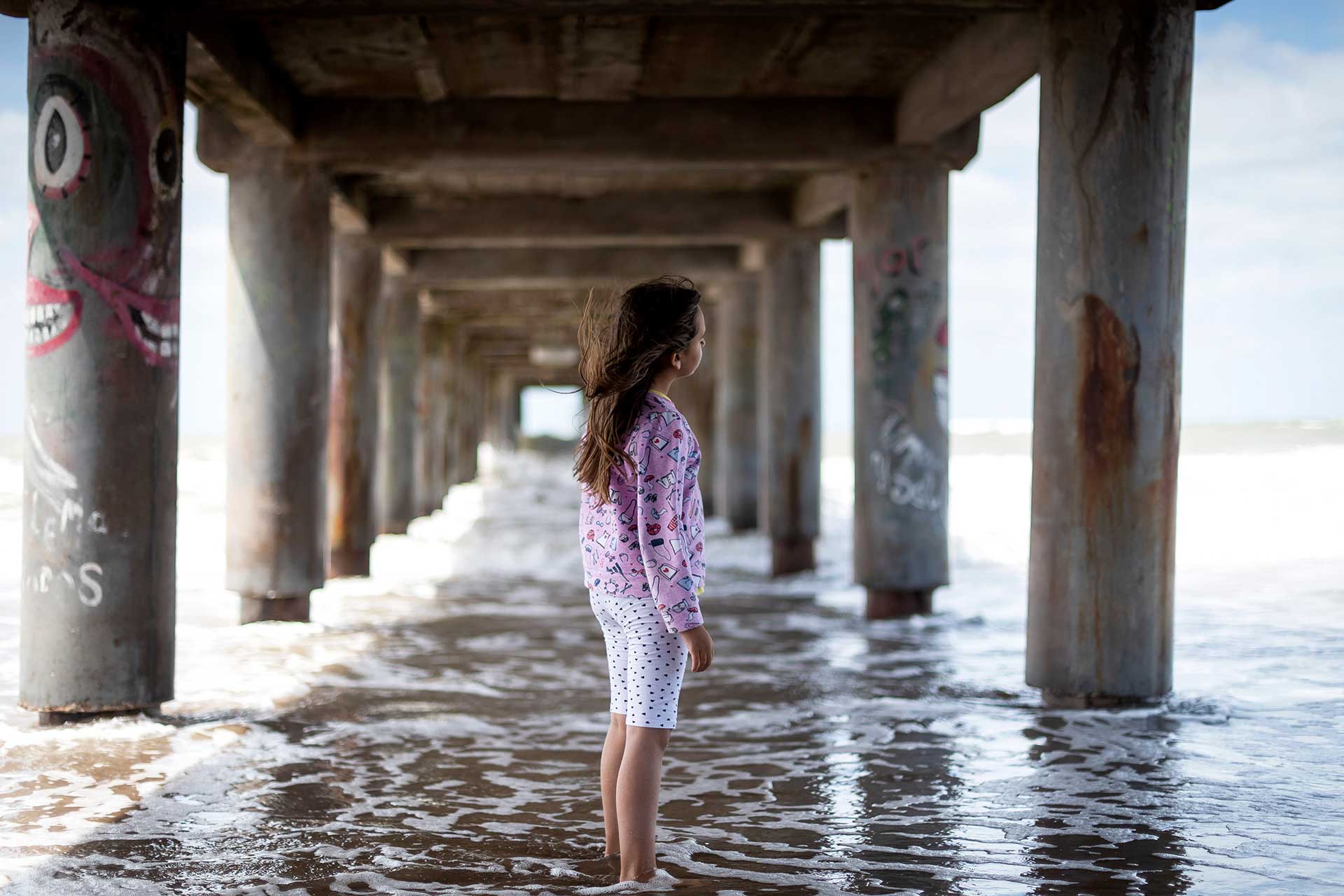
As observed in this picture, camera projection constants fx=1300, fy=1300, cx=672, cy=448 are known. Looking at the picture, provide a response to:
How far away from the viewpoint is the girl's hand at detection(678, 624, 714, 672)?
134 inches

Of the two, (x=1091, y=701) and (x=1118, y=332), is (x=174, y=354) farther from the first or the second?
(x=1091, y=701)

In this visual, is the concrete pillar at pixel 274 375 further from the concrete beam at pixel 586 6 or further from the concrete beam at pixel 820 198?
→ the concrete beam at pixel 820 198

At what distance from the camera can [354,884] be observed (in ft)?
12.5

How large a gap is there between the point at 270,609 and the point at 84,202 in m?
4.62

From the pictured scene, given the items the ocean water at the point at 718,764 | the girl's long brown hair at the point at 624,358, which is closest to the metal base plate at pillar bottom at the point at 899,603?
the ocean water at the point at 718,764

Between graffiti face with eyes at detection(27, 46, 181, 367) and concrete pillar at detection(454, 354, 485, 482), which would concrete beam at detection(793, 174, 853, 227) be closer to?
graffiti face with eyes at detection(27, 46, 181, 367)

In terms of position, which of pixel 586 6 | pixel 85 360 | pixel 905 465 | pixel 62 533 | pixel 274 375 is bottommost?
pixel 62 533

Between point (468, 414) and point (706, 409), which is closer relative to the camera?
point (706, 409)

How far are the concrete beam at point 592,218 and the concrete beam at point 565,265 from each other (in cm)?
256

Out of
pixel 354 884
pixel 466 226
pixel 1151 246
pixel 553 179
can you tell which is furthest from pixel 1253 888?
pixel 466 226

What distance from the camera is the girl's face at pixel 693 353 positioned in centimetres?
377

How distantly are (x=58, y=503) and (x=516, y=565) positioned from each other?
8906 millimetres

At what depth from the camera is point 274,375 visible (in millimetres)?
9562

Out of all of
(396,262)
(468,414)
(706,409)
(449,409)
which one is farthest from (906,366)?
(468,414)
